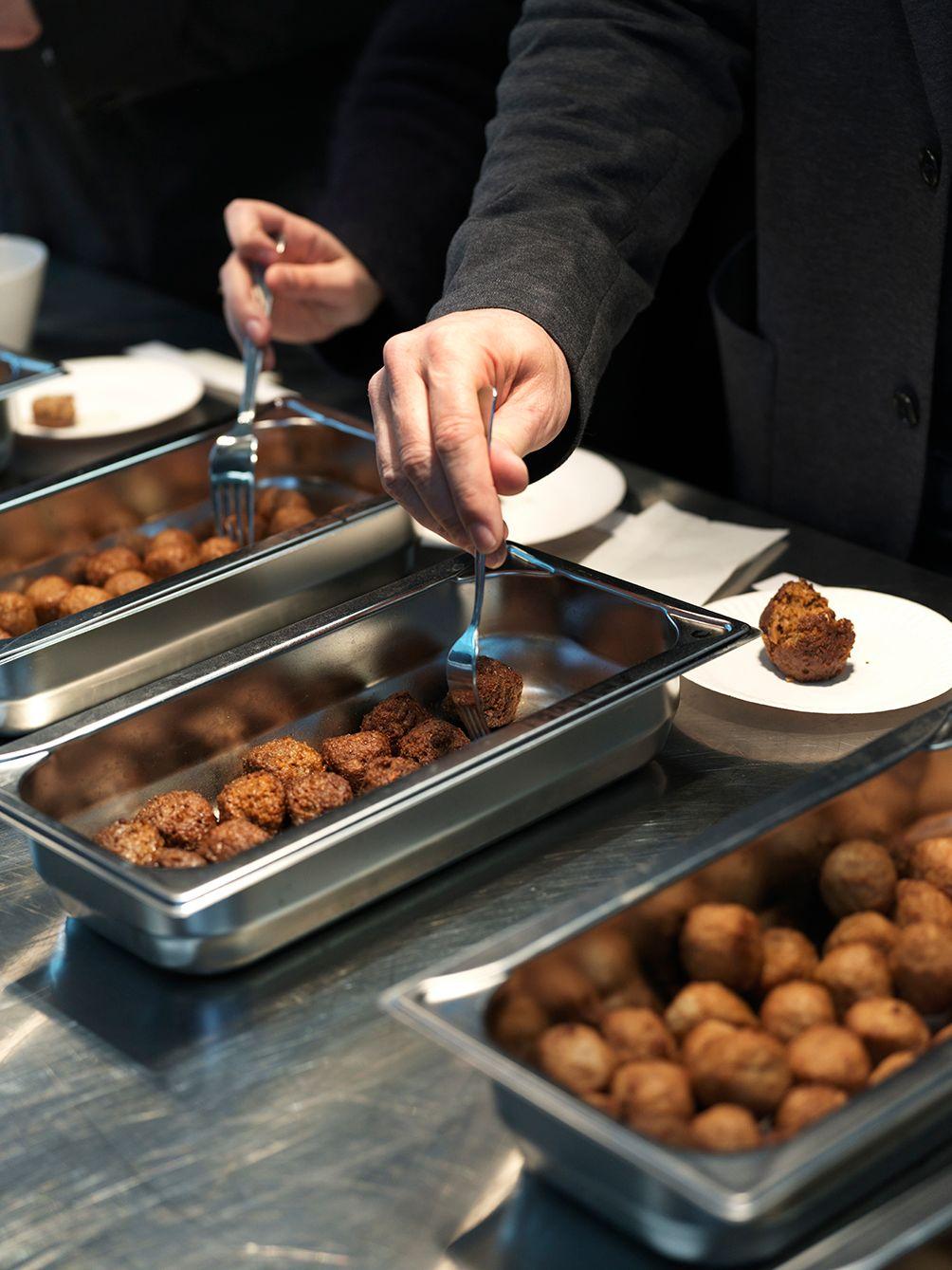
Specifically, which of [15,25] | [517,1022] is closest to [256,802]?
[517,1022]

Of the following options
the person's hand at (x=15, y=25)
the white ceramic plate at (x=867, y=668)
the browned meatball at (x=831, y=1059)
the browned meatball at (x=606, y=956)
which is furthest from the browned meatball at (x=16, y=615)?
the person's hand at (x=15, y=25)

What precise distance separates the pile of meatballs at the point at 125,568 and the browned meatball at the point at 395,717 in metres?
0.34

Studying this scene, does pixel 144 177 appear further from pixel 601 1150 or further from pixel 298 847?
pixel 601 1150

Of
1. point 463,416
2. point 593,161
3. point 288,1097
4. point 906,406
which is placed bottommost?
point 288,1097

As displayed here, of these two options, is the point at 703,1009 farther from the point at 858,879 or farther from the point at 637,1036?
the point at 858,879

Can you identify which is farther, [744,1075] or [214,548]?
[214,548]

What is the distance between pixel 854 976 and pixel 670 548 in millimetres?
804

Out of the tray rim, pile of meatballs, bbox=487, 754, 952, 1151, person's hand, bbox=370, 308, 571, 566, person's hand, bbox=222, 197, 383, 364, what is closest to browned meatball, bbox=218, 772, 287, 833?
the tray rim

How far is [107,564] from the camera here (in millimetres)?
1592

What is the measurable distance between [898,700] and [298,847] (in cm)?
58

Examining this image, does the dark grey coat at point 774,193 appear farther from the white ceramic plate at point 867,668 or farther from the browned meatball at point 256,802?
the browned meatball at point 256,802

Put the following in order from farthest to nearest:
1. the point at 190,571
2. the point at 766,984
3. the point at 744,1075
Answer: the point at 190,571 → the point at 766,984 → the point at 744,1075

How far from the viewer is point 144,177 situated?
119 inches

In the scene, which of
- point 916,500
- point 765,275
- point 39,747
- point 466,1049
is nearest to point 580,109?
point 765,275
